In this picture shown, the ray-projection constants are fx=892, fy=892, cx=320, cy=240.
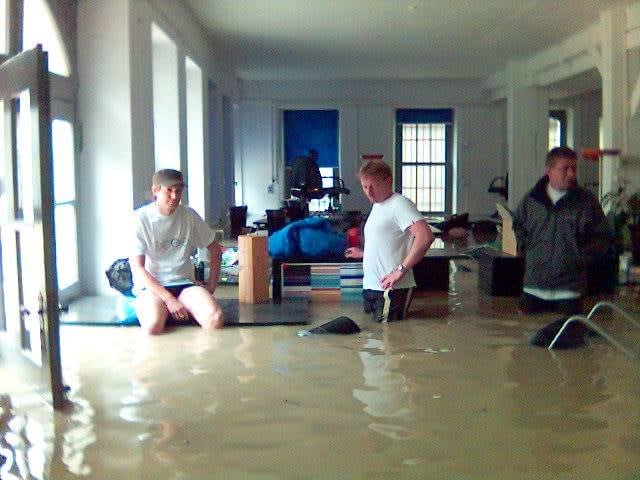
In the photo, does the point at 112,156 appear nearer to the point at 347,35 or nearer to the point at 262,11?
the point at 262,11

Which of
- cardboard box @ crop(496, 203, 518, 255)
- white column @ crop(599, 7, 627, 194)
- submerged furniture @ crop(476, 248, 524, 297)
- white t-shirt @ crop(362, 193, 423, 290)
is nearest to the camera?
white t-shirt @ crop(362, 193, 423, 290)

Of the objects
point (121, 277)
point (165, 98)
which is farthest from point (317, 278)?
point (165, 98)

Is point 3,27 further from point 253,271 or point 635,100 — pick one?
point 635,100

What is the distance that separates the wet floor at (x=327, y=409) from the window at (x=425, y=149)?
12734 millimetres

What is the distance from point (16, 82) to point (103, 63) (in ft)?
9.27

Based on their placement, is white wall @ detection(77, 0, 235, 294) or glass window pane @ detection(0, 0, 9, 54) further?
white wall @ detection(77, 0, 235, 294)

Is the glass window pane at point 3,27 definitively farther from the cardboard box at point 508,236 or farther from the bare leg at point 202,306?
the cardboard box at point 508,236

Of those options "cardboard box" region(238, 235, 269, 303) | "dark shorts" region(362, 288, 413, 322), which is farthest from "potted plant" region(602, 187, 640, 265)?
"cardboard box" region(238, 235, 269, 303)

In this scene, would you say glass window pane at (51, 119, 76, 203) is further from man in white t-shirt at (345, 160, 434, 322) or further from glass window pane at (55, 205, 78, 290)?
man in white t-shirt at (345, 160, 434, 322)

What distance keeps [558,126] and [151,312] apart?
13.7 m

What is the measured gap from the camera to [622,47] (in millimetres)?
10234

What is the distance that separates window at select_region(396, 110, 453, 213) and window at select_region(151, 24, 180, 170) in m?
9.63

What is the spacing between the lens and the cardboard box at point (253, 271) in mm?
6773

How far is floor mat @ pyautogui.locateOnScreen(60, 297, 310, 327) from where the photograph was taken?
602 centimetres
